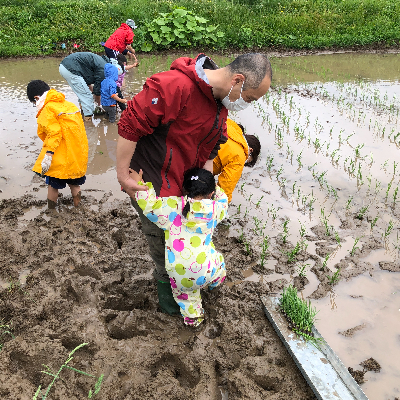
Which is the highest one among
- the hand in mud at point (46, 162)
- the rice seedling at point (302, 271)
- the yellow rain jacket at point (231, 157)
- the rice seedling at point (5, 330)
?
the yellow rain jacket at point (231, 157)

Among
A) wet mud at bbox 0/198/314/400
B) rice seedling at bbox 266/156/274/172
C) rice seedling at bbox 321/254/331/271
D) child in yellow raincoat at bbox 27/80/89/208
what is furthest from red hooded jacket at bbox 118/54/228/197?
rice seedling at bbox 266/156/274/172

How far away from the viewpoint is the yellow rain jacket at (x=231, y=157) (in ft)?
10.3

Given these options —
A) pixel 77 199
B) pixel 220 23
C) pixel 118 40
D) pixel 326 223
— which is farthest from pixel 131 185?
pixel 220 23

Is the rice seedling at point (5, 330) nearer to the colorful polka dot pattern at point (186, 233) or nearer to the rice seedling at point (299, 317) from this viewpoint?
the colorful polka dot pattern at point (186, 233)

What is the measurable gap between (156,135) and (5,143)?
4220mm

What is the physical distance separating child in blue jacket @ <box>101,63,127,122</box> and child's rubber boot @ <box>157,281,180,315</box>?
4009 millimetres

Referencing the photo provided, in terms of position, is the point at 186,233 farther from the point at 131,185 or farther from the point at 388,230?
the point at 388,230

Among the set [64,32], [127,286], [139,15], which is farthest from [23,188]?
[139,15]

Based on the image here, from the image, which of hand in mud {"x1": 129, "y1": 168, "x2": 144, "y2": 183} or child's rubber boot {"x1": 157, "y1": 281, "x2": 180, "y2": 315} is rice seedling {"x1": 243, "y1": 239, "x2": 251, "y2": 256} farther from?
hand in mud {"x1": 129, "y1": 168, "x2": 144, "y2": 183}

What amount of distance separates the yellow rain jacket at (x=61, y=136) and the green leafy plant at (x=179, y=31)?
27.9 feet

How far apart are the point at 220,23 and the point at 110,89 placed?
8178 millimetres

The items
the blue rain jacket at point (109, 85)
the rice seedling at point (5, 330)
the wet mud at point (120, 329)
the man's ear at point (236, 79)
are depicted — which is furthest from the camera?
the blue rain jacket at point (109, 85)

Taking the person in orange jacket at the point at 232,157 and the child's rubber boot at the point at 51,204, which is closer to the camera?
the person in orange jacket at the point at 232,157

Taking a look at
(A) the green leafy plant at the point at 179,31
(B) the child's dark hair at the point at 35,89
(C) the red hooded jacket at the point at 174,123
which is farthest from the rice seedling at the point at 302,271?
(A) the green leafy plant at the point at 179,31
